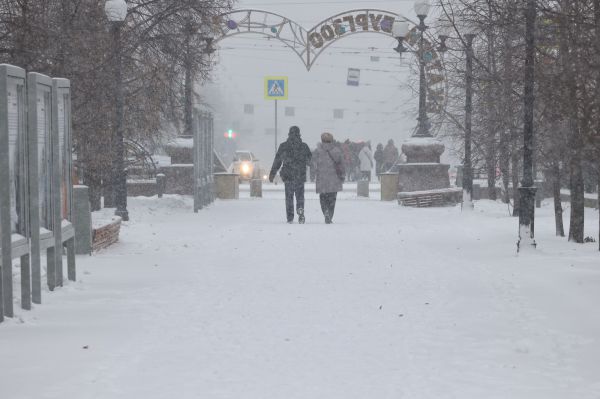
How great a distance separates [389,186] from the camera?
3422 centimetres

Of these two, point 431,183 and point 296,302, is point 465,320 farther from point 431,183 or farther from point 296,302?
point 431,183

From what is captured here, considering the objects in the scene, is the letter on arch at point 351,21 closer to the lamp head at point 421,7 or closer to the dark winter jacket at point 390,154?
the lamp head at point 421,7

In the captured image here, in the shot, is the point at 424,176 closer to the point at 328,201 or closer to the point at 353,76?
the point at 328,201

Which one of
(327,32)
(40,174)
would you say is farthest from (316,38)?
(40,174)

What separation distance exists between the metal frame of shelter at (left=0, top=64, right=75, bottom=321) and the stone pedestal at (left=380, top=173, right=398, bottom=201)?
2358 centimetres

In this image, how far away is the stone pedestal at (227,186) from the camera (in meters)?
34.5

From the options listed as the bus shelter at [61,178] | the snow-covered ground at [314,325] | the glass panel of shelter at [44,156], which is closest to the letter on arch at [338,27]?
the snow-covered ground at [314,325]

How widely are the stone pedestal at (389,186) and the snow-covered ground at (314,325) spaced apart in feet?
60.1

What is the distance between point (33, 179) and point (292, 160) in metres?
12.0

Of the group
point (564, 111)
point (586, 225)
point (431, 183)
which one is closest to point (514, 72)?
point (564, 111)

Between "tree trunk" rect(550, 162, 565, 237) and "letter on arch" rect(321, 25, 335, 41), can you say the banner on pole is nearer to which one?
"letter on arch" rect(321, 25, 335, 41)

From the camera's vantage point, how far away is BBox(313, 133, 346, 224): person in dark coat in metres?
21.0

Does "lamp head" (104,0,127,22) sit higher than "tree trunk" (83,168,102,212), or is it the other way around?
"lamp head" (104,0,127,22)

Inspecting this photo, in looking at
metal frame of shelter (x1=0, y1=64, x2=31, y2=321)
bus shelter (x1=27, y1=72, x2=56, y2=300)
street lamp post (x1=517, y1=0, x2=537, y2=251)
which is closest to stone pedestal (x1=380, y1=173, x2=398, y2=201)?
street lamp post (x1=517, y1=0, x2=537, y2=251)
